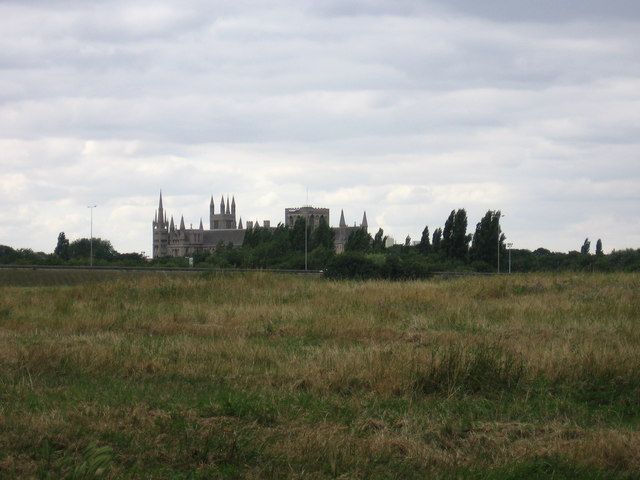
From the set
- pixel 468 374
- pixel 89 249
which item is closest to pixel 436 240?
pixel 89 249

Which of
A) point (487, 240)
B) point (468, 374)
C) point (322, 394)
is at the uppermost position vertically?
point (487, 240)

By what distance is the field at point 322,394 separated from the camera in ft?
22.8

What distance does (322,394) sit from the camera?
31.9 feet

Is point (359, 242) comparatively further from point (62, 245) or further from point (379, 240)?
point (62, 245)

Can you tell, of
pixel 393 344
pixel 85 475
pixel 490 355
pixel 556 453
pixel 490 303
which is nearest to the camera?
pixel 85 475

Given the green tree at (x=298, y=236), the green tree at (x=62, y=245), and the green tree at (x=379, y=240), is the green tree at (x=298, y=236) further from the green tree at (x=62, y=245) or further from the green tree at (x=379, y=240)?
the green tree at (x=62, y=245)

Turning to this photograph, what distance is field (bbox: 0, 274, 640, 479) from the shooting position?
6949 millimetres

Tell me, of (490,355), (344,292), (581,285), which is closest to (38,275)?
(344,292)

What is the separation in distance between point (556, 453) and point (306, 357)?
5.28m

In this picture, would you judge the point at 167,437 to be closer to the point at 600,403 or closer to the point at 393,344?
the point at 600,403

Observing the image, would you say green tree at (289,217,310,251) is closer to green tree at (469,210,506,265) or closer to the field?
green tree at (469,210,506,265)

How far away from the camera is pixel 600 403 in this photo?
9.87 m

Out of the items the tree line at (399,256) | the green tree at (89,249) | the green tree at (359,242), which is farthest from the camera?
the green tree at (89,249)

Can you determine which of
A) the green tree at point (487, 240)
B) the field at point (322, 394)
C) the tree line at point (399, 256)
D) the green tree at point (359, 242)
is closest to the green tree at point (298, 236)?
the tree line at point (399, 256)
